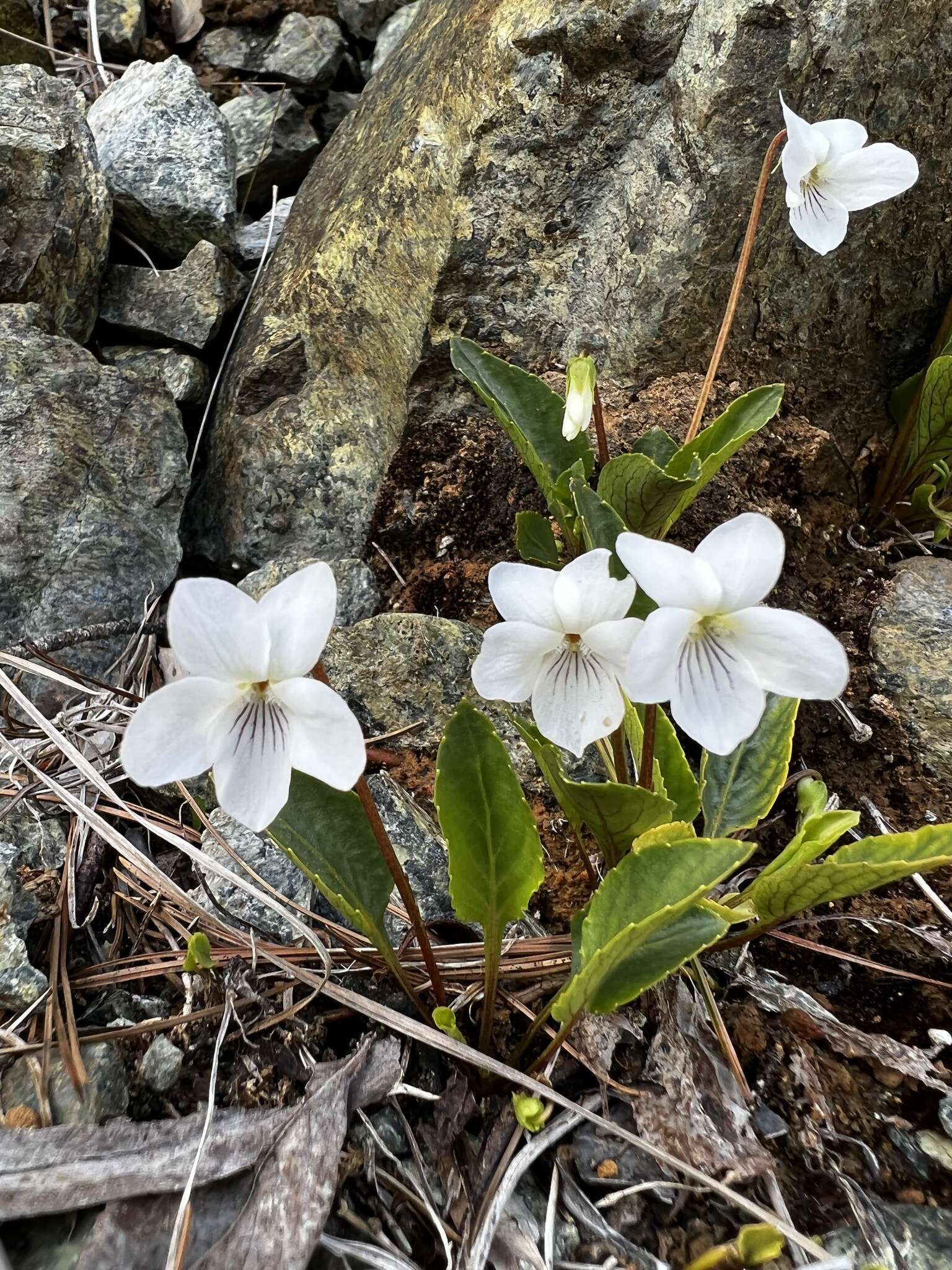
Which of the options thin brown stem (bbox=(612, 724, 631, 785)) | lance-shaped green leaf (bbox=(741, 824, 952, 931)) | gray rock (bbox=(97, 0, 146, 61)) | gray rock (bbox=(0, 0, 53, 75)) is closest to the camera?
lance-shaped green leaf (bbox=(741, 824, 952, 931))

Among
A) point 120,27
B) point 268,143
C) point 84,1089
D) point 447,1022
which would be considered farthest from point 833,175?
point 120,27

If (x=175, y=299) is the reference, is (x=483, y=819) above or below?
below

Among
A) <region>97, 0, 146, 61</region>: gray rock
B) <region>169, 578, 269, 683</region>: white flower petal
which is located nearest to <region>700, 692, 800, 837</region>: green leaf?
<region>169, 578, 269, 683</region>: white flower petal

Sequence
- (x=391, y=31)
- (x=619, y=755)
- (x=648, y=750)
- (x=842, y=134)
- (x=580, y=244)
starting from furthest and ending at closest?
(x=391, y=31), (x=580, y=244), (x=842, y=134), (x=619, y=755), (x=648, y=750)

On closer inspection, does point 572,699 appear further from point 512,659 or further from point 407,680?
point 407,680

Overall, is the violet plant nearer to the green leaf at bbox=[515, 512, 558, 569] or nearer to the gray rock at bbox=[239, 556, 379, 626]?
the green leaf at bbox=[515, 512, 558, 569]

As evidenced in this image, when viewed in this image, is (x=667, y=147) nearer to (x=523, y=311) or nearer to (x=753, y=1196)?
(x=523, y=311)


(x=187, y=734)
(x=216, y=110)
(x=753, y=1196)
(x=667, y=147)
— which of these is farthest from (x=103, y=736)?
(x=216, y=110)
